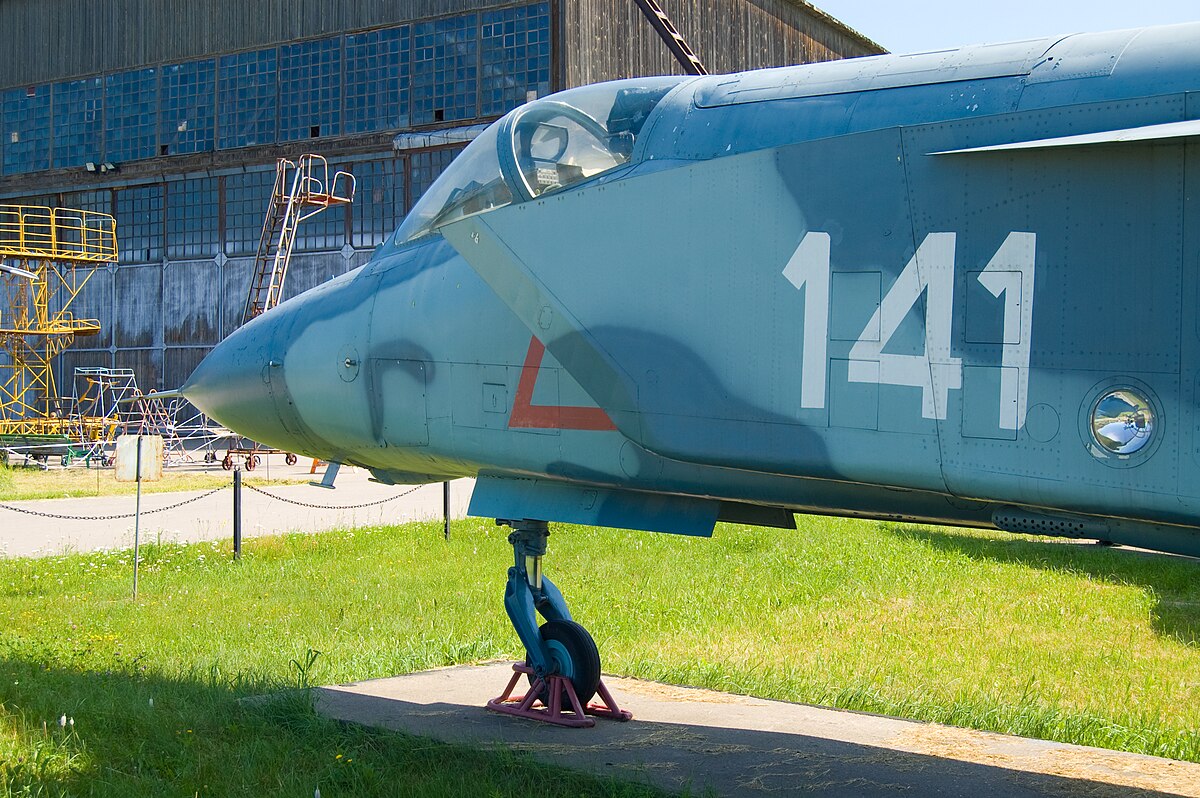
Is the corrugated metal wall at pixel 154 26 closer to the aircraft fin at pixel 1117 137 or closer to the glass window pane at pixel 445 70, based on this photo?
the glass window pane at pixel 445 70

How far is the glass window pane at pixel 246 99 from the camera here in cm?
3678

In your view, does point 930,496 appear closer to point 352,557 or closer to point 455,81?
point 352,557

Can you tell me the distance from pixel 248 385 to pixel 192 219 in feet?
112

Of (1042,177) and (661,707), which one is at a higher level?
(1042,177)

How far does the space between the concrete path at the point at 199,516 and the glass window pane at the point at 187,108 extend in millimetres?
17597

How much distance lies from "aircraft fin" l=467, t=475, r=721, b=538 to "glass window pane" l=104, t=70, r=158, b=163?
1427 inches

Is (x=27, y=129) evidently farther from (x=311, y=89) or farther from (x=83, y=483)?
(x=83, y=483)

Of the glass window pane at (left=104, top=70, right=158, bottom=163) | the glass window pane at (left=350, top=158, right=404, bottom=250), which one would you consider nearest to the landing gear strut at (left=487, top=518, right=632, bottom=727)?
the glass window pane at (left=350, top=158, right=404, bottom=250)

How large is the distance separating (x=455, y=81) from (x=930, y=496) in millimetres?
30389

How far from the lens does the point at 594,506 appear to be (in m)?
6.58

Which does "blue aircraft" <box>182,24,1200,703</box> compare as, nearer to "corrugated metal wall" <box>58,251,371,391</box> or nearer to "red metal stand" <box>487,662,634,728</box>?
"red metal stand" <box>487,662,634,728</box>

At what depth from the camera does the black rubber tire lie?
7461 millimetres

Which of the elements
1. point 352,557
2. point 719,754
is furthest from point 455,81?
point 719,754

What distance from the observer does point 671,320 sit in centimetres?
539
